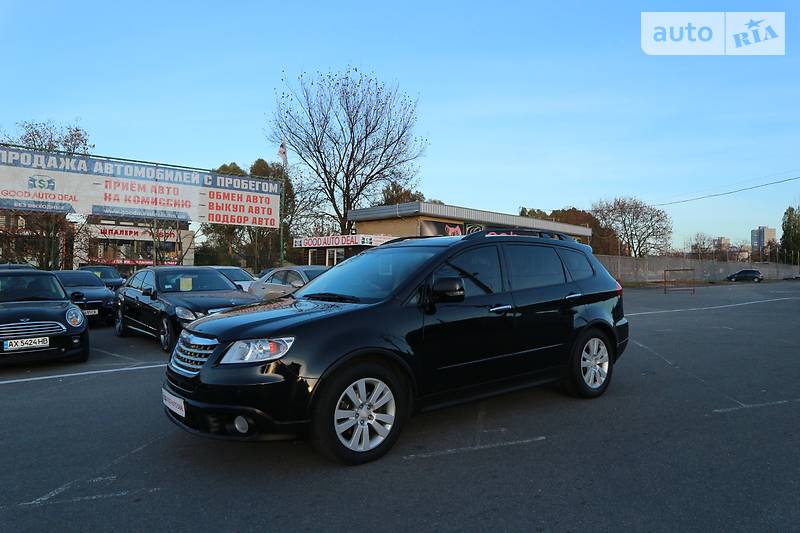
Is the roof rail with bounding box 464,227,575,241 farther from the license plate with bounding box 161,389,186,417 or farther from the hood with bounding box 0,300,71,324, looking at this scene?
the hood with bounding box 0,300,71,324

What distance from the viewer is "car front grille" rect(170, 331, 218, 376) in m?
3.94

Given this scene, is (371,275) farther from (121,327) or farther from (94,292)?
(94,292)

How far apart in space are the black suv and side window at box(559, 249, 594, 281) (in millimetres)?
27

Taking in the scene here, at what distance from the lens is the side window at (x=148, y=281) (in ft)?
33.9

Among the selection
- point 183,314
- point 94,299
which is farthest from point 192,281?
point 94,299

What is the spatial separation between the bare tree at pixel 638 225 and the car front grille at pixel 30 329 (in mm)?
69395

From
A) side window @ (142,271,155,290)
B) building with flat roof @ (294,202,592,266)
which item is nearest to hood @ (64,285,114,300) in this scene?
side window @ (142,271,155,290)

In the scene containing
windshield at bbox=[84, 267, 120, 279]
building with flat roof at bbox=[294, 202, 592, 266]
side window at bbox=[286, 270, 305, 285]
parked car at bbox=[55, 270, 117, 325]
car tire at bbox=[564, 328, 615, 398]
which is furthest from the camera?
building with flat roof at bbox=[294, 202, 592, 266]

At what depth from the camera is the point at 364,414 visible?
402cm

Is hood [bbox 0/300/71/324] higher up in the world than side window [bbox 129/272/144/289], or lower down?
lower down

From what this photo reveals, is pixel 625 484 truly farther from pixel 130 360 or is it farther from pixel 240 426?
pixel 130 360

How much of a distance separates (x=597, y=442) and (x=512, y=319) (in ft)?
4.04

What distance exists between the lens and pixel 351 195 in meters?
39.6

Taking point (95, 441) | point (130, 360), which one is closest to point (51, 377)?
point (130, 360)
